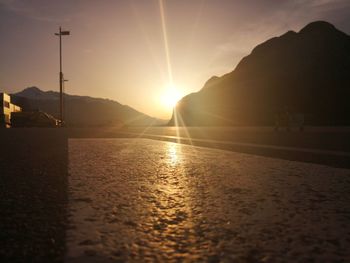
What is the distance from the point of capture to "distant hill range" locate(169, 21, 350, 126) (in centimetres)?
8412

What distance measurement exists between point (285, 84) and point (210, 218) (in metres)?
98.5

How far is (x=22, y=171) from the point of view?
4480 millimetres

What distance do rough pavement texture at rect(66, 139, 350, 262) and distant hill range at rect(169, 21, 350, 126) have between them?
66.4m

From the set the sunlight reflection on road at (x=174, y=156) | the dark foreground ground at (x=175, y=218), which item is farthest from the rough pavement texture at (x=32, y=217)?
the sunlight reflection on road at (x=174, y=156)

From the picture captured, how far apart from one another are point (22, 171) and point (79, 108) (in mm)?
201070

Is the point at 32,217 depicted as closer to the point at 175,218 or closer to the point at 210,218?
the point at 175,218

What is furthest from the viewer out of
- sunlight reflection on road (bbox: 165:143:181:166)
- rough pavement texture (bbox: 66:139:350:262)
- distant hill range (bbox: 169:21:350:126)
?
distant hill range (bbox: 169:21:350:126)

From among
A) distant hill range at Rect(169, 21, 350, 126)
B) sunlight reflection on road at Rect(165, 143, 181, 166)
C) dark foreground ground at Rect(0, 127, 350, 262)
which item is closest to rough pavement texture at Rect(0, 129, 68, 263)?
dark foreground ground at Rect(0, 127, 350, 262)

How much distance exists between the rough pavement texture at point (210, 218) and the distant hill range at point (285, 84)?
66449 millimetres

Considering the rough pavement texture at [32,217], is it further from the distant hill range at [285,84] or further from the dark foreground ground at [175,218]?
the distant hill range at [285,84]

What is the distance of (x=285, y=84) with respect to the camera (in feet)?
310

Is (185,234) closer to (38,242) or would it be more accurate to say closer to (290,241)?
(290,241)

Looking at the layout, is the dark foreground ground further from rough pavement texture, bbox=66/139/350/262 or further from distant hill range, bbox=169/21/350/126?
distant hill range, bbox=169/21/350/126

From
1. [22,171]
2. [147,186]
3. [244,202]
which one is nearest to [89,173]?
[22,171]
